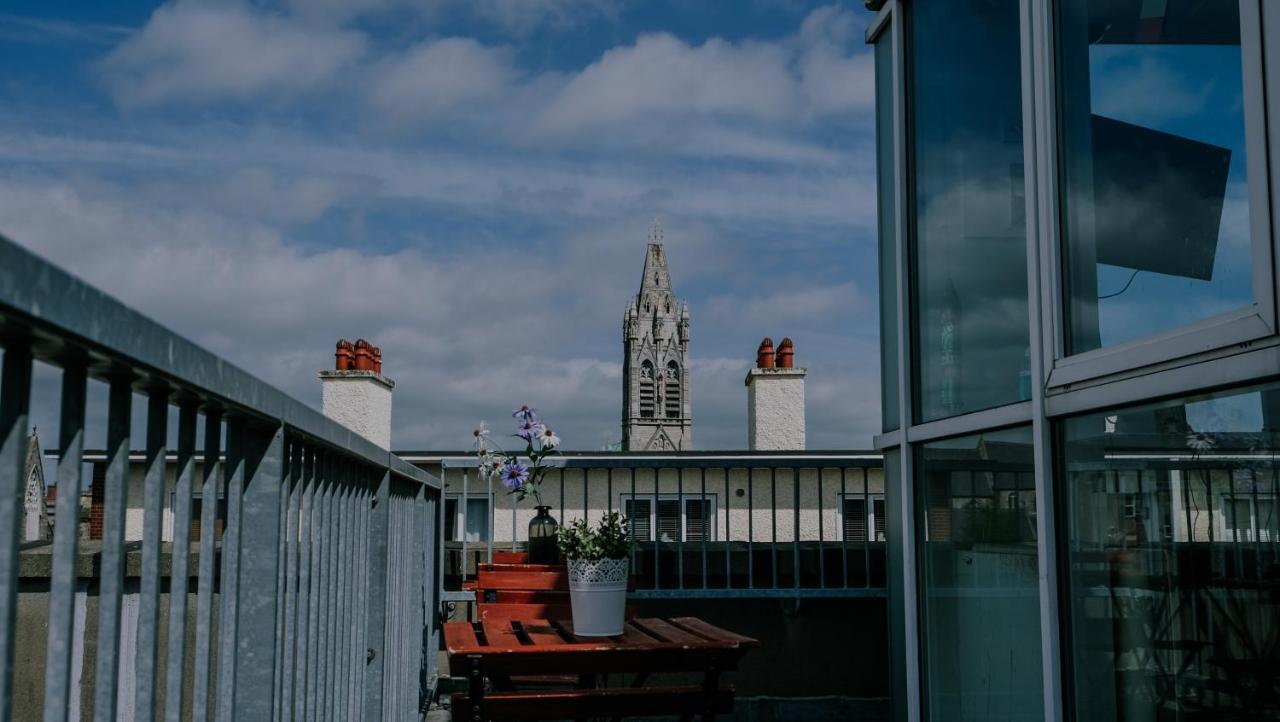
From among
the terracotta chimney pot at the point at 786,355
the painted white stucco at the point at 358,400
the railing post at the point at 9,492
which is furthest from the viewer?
the terracotta chimney pot at the point at 786,355

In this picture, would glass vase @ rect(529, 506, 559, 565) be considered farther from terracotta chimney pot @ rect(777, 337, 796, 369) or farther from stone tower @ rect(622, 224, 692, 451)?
stone tower @ rect(622, 224, 692, 451)

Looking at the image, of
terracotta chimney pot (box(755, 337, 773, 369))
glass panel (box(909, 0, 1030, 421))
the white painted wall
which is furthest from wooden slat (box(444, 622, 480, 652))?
terracotta chimney pot (box(755, 337, 773, 369))

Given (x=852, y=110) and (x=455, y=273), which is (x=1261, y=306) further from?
(x=455, y=273)

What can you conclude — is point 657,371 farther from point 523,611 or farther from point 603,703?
point 603,703

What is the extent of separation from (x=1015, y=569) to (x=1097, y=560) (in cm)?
40

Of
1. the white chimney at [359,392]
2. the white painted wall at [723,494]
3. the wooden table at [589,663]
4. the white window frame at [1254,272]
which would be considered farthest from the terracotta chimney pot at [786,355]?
the white window frame at [1254,272]

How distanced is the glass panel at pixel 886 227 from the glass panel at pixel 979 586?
43 cm

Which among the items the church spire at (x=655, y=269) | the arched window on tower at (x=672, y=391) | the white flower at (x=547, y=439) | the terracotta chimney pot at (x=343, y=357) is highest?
the church spire at (x=655, y=269)

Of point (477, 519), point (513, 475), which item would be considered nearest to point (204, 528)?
point (513, 475)

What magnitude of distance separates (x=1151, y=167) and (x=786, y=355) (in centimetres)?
1070

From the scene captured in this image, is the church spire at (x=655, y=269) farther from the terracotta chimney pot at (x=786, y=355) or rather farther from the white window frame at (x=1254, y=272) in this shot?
the white window frame at (x=1254, y=272)

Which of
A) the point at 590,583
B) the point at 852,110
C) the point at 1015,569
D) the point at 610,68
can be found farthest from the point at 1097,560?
the point at 610,68

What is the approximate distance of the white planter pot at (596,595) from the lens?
339 centimetres

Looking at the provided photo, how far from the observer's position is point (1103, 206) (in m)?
2.40
